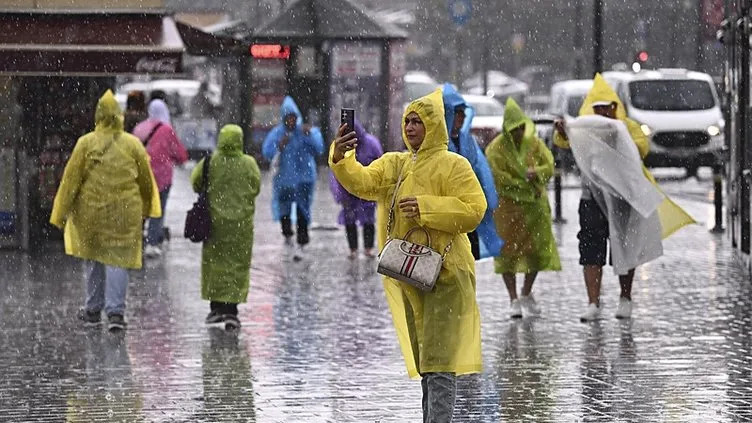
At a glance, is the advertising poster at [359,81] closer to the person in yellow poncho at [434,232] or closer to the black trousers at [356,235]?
the black trousers at [356,235]

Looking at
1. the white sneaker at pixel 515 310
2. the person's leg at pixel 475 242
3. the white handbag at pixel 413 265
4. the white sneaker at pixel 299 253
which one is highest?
the white handbag at pixel 413 265

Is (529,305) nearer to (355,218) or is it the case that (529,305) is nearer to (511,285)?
(511,285)

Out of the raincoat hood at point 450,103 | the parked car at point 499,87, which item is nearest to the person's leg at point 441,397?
the raincoat hood at point 450,103

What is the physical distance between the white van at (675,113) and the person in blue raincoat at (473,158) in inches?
829

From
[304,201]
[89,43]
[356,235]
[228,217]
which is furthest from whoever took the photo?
[304,201]

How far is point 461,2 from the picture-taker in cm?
4003

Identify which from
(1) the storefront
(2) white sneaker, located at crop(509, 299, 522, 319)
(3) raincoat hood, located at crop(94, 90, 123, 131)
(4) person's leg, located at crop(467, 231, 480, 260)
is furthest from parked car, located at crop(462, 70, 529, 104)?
(4) person's leg, located at crop(467, 231, 480, 260)

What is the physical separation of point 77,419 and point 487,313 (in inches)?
207

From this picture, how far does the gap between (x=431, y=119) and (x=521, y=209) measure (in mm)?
5469

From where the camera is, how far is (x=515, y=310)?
1359 cm

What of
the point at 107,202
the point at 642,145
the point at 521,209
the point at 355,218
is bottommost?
the point at 355,218

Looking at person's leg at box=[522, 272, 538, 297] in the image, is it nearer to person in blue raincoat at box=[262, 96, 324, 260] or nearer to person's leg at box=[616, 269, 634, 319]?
person's leg at box=[616, 269, 634, 319]

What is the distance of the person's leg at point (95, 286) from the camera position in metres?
13.5

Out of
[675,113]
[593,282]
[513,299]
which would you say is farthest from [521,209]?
[675,113]
